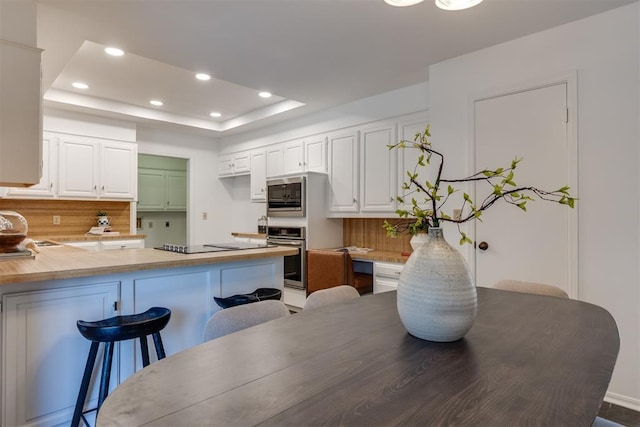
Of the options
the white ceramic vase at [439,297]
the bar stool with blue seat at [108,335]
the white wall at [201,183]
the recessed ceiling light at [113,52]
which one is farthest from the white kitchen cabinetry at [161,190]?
the white ceramic vase at [439,297]

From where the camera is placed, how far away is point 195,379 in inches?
31.9

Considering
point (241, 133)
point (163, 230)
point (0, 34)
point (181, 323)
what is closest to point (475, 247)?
point (181, 323)

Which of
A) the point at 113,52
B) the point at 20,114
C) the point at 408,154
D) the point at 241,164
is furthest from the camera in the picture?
the point at 241,164

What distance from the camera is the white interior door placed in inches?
92.6

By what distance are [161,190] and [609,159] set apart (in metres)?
6.65

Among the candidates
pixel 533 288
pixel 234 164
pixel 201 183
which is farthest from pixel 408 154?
pixel 201 183

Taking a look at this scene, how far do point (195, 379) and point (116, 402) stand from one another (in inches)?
6.2

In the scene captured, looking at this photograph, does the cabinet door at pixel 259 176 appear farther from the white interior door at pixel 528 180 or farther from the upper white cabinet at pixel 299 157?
the white interior door at pixel 528 180

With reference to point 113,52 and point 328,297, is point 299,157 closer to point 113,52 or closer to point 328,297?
point 113,52

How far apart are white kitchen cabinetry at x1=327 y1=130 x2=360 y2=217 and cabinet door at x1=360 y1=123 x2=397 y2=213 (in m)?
0.10

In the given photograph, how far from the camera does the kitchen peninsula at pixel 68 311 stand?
1594 mm

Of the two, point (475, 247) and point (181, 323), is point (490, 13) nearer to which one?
point (475, 247)

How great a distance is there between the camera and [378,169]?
3762 millimetres

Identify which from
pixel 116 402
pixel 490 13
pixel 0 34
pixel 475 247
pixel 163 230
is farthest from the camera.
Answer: pixel 163 230
